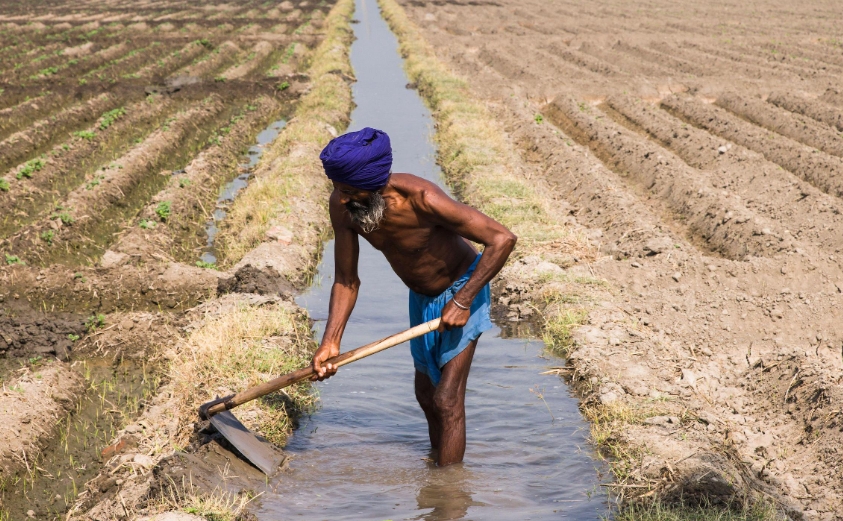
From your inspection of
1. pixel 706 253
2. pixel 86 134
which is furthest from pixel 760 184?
pixel 86 134

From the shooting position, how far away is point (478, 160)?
12.2 metres

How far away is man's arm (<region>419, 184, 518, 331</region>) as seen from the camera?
14.2 ft

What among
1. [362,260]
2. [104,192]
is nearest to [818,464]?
[362,260]

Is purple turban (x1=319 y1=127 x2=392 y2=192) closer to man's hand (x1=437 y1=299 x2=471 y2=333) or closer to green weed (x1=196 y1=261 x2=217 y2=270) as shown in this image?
man's hand (x1=437 y1=299 x2=471 y2=333)

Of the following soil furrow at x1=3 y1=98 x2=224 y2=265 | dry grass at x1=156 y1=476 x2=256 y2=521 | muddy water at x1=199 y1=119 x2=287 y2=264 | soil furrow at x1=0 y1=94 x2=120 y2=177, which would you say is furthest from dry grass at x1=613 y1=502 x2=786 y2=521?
soil furrow at x1=0 y1=94 x2=120 y2=177

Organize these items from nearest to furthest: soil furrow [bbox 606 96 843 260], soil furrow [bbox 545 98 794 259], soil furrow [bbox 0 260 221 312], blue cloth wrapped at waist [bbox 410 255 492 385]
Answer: blue cloth wrapped at waist [bbox 410 255 492 385] → soil furrow [bbox 0 260 221 312] → soil furrow [bbox 545 98 794 259] → soil furrow [bbox 606 96 843 260]

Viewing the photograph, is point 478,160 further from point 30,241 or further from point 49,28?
point 49,28

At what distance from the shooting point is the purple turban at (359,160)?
4.17m

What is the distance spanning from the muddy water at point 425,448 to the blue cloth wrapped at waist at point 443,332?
24.1 inches

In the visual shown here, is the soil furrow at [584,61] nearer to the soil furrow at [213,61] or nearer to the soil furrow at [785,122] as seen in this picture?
the soil furrow at [785,122]

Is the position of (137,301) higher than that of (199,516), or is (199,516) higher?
(199,516)

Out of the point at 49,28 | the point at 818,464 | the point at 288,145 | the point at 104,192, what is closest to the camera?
the point at 818,464

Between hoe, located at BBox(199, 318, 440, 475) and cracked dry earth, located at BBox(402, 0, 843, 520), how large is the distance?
1374 millimetres

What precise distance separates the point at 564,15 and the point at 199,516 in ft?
116
